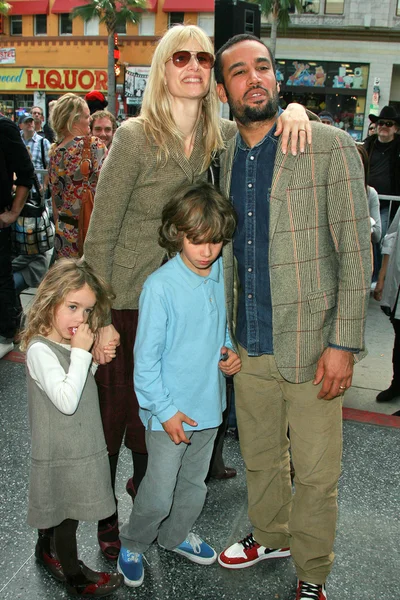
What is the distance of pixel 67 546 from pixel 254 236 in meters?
1.44

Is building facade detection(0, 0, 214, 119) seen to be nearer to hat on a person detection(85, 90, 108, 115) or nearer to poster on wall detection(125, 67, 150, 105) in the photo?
poster on wall detection(125, 67, 150, 105)

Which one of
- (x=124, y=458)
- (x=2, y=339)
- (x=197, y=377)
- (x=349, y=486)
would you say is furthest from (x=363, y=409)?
(x=2, y=339)

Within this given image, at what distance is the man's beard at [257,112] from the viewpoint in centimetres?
221

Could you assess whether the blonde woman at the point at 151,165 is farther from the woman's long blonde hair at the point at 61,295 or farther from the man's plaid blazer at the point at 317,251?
the man's plaid blazer at the point at 317,251

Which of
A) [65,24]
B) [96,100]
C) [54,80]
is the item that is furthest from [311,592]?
[65,24]

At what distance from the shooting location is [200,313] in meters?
2.28

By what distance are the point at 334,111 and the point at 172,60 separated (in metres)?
27.0

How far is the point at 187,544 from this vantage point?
2670mm

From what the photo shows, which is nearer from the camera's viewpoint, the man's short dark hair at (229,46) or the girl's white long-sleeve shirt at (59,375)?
the girl's white long-sleeve shirt at (59,375)

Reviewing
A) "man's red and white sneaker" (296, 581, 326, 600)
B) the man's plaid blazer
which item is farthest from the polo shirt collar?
"man's red and white sneaker" (296, 581, 326, 600)

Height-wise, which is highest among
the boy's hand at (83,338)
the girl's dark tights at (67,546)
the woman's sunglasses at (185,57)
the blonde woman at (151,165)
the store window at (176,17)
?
the store window at (176,17)

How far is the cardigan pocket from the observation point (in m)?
2.18

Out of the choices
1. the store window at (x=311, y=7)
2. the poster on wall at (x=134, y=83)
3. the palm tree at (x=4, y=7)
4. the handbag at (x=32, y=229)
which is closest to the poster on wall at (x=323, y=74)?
the store window at (x=311, y=7)

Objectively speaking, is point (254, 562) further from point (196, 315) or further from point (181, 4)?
point (181, 4)
